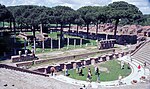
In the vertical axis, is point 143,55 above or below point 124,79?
above

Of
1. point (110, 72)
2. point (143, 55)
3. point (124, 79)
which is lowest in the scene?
point (124, 79)

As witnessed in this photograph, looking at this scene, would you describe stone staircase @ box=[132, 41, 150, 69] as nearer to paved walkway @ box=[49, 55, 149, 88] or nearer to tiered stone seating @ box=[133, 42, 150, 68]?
tiered stone seating @ box=[133, 42, 150, 68]

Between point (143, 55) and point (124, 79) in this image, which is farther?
point (143, 55)

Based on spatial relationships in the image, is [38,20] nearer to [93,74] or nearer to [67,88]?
[93,74]

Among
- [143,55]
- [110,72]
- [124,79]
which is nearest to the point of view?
[124,79]

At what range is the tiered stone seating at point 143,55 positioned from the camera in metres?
30.4

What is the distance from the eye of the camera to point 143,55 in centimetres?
3250

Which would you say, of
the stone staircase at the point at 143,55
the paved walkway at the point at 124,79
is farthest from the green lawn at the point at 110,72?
the stone staircase at the point at 143,55

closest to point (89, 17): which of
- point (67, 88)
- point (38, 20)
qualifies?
point (38, 20)

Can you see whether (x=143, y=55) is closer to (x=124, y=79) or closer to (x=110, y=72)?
(x=110, y=72)

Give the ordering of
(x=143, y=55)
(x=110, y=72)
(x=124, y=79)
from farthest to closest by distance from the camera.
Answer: (x=143, y=55)
(x=110, y=72)
(x=124, y=79)

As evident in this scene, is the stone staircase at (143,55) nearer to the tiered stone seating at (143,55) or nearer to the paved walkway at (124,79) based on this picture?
the tiered stone seating at (143,55)

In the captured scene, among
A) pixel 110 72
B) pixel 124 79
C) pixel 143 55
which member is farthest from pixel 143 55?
pixel 124 79

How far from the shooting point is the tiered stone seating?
30372mm
